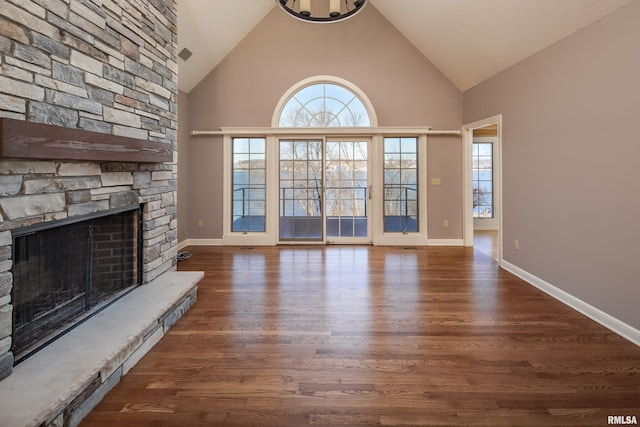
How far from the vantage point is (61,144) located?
170cm

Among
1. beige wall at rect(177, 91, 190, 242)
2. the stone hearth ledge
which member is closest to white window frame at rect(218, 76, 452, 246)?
beige wall at rect(177, 91, 190, 242)

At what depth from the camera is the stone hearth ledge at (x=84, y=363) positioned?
1.33 meters

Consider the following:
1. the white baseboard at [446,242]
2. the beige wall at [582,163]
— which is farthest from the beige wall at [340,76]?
the beige wall at [582,163]

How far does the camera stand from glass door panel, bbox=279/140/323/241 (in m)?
5.81

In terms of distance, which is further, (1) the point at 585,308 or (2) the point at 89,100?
(1) the point at 585,308

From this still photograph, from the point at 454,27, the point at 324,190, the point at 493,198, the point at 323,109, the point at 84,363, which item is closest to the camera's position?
the point at 84,363

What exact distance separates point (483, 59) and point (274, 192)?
3.60 metres

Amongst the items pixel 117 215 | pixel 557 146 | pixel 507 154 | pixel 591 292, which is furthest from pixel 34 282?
pixel 507 154

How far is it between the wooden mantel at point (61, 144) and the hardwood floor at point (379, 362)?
1.26m

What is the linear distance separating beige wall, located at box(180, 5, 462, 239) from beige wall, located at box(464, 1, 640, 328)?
1.53 metres

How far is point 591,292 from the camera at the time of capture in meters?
2.79

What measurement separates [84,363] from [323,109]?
4.96m

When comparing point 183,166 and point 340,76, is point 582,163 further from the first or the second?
point 183,166

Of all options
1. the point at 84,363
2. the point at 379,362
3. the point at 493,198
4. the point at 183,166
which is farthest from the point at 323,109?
the point at 84,363
